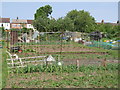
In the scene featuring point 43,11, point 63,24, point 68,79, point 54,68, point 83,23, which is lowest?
point 68,79

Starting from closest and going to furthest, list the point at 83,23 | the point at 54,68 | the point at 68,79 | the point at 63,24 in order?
1. the point at 68,79
2. the point at 54,68
3. the point at 63,24
4. the point at 83,23

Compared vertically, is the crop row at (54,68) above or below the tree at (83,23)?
below

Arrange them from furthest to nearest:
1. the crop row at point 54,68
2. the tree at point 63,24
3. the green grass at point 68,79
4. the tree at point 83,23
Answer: the tree at point 83,23
the tree at point 63,24
the crop row at point 54,68
the green grass at point 68,79

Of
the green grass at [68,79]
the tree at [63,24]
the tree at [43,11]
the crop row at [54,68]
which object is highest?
the tree at [43,11]

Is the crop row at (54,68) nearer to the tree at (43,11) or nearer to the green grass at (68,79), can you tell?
the green grass at (68,79)

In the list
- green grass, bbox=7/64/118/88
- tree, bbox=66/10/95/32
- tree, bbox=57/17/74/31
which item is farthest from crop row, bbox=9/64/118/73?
tree, bbox=66/10/95/32

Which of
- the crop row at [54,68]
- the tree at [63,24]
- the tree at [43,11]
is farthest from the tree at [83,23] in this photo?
the crop row at [54,68]

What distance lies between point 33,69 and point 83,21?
49693 millimetres

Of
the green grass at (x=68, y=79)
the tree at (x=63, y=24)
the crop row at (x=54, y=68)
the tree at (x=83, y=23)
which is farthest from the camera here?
the tree at (x=83, y=23)

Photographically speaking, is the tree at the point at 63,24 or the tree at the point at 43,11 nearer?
the tree at the point at 63,24

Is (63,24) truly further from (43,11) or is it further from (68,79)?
(68,79)

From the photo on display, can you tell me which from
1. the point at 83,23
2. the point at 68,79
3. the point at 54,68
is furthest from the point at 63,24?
the point at 68,79

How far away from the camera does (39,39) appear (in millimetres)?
32219

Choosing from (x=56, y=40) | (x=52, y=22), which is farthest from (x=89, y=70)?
(x=52, y=22)
